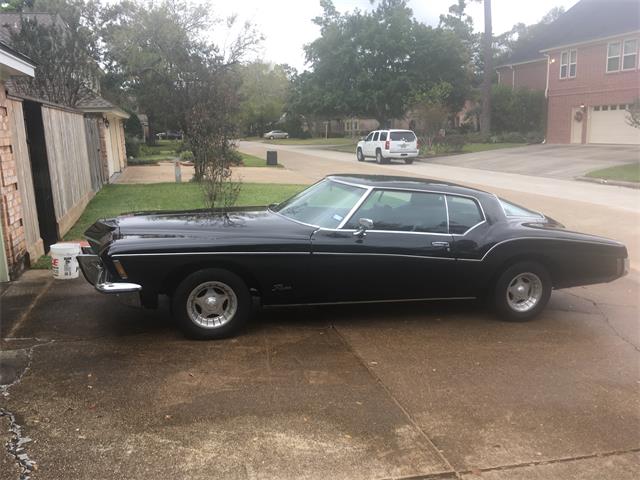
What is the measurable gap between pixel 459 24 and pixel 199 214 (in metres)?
53.1

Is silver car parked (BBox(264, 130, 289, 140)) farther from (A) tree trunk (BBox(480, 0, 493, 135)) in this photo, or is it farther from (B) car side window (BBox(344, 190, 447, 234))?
(B) car side window (BBox(344, 190, 447, 234))

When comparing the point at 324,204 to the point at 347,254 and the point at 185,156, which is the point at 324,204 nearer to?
the point at 347,254

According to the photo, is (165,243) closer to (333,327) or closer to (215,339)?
(215,339)

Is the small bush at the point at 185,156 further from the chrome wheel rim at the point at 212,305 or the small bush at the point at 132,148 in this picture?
the chrome wheel rim at the point at 212,305

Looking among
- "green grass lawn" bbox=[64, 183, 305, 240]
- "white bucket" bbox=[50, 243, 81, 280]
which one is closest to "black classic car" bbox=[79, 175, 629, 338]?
"white bucket" bbox=[50, 243, 81, 280]

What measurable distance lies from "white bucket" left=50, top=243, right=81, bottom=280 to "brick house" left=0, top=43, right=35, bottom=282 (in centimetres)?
47

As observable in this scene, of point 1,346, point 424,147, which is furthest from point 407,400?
point 424,147

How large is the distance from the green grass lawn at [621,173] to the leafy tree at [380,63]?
2125 centimetres

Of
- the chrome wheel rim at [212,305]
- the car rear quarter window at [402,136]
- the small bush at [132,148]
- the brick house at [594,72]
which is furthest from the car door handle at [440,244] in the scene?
the small bush at [132,148]

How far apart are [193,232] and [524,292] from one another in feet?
10.5

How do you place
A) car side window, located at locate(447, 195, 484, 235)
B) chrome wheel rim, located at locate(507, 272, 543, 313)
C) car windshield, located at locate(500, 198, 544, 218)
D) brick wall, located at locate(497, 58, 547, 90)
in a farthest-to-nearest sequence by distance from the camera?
brick wall, located at locate(497, 58, 547, 90) < car windshield, located at locate(500, 198, 544, 218) < chrome wheel rim, located at locate(507, 272, 543, 313) < car side window, located at locate(447, 195, 484, 235)

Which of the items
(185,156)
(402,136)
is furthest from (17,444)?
(185,156)

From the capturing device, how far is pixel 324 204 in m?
5.57

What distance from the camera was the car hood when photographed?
4641mm
